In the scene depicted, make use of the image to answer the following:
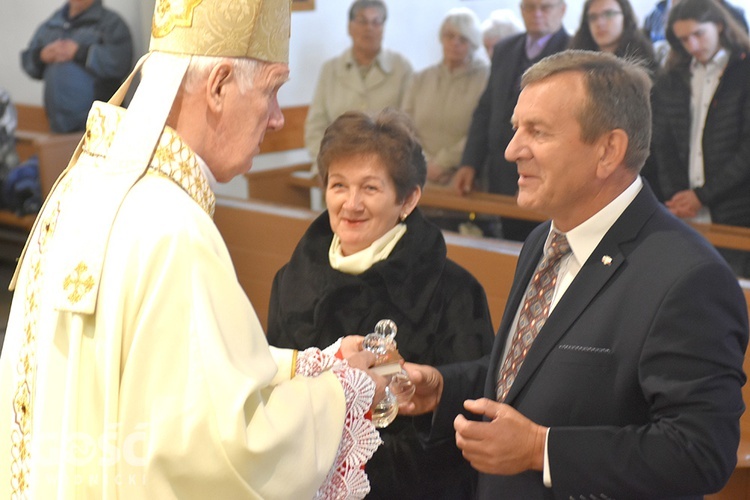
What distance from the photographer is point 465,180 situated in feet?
19.7

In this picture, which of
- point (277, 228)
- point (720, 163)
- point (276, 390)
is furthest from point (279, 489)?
point (277, 228)

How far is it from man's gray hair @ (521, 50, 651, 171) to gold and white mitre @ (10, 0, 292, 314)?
707 mm

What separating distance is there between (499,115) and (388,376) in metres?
3.70

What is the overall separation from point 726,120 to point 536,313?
288 centimetres

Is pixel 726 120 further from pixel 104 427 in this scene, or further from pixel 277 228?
pixel 104 427

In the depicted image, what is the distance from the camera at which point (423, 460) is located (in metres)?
2.71

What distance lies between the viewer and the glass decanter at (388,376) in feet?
7.66

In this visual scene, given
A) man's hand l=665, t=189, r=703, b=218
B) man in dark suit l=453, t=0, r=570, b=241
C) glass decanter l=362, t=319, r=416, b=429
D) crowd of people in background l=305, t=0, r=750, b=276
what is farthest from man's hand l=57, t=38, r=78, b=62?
glass decanter l=362, t=319, r=416, b=429

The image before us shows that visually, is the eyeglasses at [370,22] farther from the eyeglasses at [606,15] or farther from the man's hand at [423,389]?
the man's hand at [423,389]

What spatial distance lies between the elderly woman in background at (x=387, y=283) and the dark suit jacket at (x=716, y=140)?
2.41 meters

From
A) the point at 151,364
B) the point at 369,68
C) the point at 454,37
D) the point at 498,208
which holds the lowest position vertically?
the point at 498,208

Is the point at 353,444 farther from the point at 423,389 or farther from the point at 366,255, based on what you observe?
the point at 366,255

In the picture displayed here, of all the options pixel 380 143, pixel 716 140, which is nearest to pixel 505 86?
pixel 716 140

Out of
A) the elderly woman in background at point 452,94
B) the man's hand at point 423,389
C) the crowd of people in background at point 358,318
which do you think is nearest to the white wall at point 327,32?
the elderly woman in background at point 452,94
